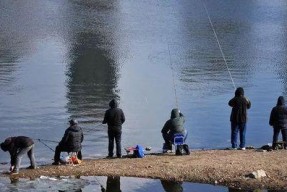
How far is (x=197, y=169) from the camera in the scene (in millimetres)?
18391

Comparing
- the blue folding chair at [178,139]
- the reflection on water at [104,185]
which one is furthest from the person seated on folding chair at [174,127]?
the reflection on water at [104,185]

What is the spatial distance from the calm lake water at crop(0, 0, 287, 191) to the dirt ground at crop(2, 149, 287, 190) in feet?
2.16

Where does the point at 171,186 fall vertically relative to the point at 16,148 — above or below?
below

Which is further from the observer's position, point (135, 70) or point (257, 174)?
point (135, 70)

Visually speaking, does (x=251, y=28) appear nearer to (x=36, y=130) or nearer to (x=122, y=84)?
(x=122, y=84)

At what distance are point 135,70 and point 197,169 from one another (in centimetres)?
2390

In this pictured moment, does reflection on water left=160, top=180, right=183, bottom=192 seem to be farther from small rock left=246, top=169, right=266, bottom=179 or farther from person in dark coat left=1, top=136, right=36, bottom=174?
person in dark coat left=1, top=136, right=36, bottom=174

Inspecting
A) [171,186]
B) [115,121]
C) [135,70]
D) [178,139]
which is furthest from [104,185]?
[135,70]

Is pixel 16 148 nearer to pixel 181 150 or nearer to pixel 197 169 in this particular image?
pixel 197 169

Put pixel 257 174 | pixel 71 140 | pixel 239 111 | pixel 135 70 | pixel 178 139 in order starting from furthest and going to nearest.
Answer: pixel 135 70, pixel 239 111, pixel 178 139, pixel 71 140, pixel 257 174

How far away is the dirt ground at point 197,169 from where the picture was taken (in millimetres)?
17625

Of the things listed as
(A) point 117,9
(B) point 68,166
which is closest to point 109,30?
(A) point 117,9

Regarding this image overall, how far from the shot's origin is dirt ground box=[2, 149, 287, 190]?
17.6 m

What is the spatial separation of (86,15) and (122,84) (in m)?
36.0
